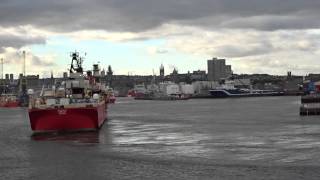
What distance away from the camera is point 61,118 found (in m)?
57.3

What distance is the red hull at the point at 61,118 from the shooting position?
5673 centimetres

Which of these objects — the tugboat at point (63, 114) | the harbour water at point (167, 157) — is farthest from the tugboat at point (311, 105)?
the tugboat at point (63, 114)

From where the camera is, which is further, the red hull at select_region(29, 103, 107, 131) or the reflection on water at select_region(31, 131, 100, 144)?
the red hull at select_region(29, 103, 107, 131)

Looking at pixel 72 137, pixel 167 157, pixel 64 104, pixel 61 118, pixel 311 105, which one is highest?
pixel 64 104

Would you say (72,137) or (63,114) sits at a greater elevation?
(63,114)

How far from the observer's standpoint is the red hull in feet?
186

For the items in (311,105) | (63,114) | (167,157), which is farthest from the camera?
(311,105)

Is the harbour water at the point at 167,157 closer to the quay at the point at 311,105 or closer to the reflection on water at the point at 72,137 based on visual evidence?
the reflection on water at the point at 72,137

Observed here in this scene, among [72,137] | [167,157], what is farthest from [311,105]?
[167,157]

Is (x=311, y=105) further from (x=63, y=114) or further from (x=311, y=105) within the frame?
(x=63, y=114)

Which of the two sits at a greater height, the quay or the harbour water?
the quay

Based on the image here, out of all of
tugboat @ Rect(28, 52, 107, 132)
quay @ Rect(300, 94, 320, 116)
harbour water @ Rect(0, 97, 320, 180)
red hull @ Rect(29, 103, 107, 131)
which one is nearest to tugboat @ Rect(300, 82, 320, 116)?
quay @ Rect(300, 94, 320, 116)

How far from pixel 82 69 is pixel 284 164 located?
50.3 meters

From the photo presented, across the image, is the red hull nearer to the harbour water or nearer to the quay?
the harbour water
